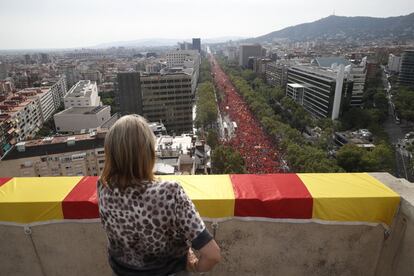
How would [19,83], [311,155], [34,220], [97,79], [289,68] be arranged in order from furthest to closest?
[97,79] → [19,83] → [289,68] → [311,155] → [34,220]

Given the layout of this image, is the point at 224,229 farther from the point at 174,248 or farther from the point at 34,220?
the point at 34,220

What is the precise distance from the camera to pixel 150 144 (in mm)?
1399

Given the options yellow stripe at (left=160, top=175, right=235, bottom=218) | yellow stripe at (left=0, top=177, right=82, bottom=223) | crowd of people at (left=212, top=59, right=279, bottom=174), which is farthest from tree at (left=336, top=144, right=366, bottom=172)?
yellow stripe at (left=0, top=177, right=82, bottom=223)

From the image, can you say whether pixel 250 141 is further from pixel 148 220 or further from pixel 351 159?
pixel 148 220

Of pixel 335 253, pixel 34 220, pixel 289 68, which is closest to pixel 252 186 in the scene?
pixel 335 253

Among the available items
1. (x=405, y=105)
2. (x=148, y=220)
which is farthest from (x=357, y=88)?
(x=148, y=220)

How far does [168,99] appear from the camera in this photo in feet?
115

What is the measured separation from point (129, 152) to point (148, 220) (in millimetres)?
326

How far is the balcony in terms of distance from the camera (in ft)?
7.22

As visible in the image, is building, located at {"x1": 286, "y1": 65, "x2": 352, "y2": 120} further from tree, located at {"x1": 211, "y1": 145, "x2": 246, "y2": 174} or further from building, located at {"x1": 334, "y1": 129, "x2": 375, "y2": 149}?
tree, located at {"x1": 211, "y1": 145, "x2": 246, "y2": 174}

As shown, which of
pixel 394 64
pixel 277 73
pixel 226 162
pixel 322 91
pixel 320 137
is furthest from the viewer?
pixel 394 64

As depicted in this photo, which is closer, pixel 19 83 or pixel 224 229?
pixel 224 229

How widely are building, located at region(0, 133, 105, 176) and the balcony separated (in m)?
19.3

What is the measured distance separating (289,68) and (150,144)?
52869 mm
